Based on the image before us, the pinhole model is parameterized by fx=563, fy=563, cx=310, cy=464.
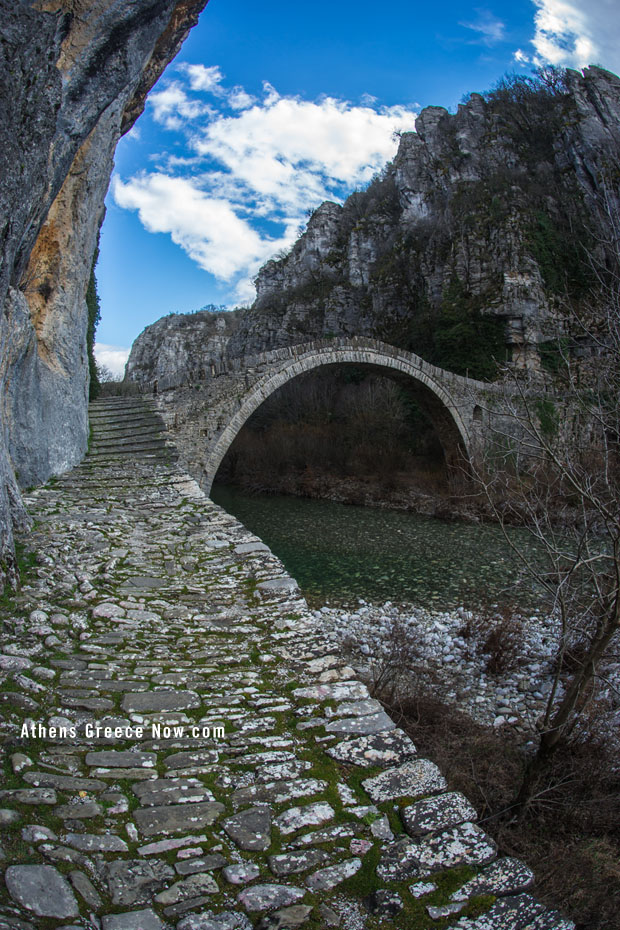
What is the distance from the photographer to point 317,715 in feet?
8.07

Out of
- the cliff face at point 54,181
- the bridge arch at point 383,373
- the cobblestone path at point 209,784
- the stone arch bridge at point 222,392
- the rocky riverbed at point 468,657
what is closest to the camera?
the cobblestone path at point 209,784

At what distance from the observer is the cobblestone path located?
1575 millimetres

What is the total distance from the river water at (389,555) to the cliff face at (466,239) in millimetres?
8685

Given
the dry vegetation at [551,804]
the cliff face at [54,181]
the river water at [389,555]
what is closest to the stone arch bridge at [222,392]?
the river water at [389,555]

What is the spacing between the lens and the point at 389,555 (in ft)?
38.7

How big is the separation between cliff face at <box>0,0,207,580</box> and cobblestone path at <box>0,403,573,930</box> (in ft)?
2.88

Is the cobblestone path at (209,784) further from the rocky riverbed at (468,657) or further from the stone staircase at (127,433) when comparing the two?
the stone staircase at (127,433)

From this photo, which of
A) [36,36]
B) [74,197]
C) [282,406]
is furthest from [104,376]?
[36,36]

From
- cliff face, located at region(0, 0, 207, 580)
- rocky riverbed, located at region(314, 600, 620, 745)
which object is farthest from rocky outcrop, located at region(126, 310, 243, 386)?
rocky riverbed, located at region(314, 600, 620, 745)

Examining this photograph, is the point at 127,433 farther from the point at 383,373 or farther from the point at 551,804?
the point at 383,373

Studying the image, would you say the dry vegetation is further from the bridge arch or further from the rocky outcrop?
the rocky outcrop

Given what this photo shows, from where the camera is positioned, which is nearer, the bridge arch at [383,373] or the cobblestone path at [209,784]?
the cobblestone path at [209,784]

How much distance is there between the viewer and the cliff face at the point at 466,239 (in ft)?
71.8

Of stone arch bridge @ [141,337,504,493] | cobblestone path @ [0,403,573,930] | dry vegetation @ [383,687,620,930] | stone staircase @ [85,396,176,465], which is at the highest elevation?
stone arch bridge @ [141,337,504,493]
